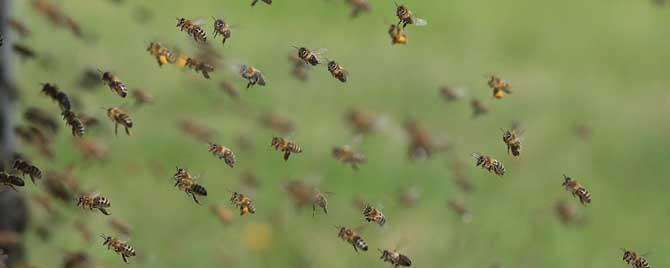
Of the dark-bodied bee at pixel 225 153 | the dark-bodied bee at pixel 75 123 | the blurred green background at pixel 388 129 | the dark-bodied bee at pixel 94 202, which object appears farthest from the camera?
the blurred green background at pixel 388 129

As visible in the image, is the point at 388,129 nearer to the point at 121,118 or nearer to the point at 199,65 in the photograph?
the point at 121,118

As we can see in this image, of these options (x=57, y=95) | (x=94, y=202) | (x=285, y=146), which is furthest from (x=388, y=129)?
(x=94, y=202)

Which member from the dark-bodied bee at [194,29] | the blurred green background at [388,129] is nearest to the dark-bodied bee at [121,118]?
the dark-bodied bee at [194,29]

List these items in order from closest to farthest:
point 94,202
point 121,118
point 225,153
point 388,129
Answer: point 94,202 → point 225,153 → point 121,118 → point 388,129

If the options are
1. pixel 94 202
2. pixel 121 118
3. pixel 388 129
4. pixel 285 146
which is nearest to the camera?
pixel 94 202

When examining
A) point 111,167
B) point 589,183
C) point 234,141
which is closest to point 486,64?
point 589,183

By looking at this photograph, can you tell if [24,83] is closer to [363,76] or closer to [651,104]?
[363,76]

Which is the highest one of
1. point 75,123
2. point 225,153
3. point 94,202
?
point 225,153

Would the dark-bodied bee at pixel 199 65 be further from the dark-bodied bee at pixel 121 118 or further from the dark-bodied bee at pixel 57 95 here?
the dark-bodied bee at pixel 57 95
